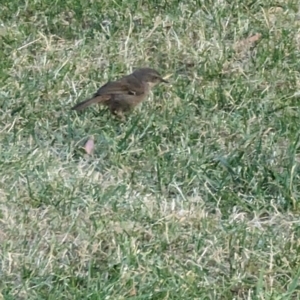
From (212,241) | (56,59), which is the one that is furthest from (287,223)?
(56,59)

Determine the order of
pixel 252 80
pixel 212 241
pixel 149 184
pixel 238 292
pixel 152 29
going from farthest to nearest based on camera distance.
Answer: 1. pixel 152 29
2. pixel 252 80
3. pixel 149 184
4. pixel 212 241
5. pixel 238 292

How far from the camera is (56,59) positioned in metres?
6.69

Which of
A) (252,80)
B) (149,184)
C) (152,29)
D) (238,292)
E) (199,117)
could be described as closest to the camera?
(238,292)

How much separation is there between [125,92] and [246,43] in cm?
116

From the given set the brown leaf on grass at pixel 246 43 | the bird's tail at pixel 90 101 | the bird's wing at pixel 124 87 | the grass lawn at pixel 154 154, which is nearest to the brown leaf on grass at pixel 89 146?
the grass lawn at pixel 154 154

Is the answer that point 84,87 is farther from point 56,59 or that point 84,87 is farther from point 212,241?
point 212,241

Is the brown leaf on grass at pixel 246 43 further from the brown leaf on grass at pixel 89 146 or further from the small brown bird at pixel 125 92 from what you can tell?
the brown leaf on grass at pixel 89 146

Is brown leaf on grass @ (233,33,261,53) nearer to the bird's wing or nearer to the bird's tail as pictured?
the bird's wing

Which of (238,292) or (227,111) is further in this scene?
(227,111)

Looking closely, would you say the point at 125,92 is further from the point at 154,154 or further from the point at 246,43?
the point at 246,43

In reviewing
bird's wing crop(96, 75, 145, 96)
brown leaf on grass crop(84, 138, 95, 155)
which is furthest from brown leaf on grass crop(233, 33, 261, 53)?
brown leaf on grass crop(84, 138, 95, 155)

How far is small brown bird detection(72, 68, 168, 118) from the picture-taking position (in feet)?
19.8

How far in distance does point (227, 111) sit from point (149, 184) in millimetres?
1025

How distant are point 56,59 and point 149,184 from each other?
1.69 m
